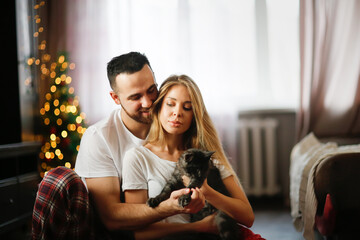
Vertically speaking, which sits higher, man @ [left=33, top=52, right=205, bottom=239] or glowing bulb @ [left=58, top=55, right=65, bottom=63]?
glowing bulb @ [left=58, top=55, right=65, bottom=63]

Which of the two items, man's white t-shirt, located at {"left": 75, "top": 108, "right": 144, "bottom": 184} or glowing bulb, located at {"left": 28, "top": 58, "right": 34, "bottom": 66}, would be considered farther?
glowing bulb, located at {"left": 28, "top": 58, "right": 34, "bottom": 66}

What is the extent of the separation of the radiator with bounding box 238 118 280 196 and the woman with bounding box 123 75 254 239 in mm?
2153

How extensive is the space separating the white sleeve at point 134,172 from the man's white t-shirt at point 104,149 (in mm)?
97

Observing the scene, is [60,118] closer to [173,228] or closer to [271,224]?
[271,224]

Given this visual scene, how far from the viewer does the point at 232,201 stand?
2.85 ft

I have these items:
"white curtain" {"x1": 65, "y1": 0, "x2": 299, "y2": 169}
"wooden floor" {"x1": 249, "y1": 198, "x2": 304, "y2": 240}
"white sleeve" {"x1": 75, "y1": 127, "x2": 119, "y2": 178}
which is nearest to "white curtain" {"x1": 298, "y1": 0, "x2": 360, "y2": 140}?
"white curtain" {"x1": 65, "y1": 0, "x2": 299, "y2": 169}

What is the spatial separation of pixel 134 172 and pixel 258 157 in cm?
229

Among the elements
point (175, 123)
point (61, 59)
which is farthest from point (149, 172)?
point (61, 59)

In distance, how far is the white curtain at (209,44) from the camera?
241 cm

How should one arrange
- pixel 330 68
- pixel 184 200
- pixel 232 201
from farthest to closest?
pixel 330 68 → pixel 232 201 → pixel 184 200

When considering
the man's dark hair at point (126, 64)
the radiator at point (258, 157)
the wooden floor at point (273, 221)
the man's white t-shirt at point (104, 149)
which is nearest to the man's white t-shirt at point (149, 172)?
the man's white t-shirt at point (104, 149)

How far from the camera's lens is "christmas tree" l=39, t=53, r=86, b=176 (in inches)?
98.1

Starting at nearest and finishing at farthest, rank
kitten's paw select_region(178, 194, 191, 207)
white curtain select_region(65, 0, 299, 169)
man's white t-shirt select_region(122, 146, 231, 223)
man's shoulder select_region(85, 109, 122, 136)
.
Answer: kitten's paw select_region(178, 194, 191, 207)
man's white t-shirt select_region(122, 146, 231, 223)
man's shoulder select_region(85, 109, 122, 136)
white curtain select_region(65, 0, 299, 169)

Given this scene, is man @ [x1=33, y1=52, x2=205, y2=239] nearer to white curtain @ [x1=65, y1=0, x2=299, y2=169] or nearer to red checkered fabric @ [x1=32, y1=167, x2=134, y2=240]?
red checkered fabric @ [x1=32, y1=167, x2=134, y2=240]
